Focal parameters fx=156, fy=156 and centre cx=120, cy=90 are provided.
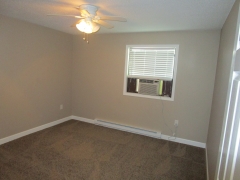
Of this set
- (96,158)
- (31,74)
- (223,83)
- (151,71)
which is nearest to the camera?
(223,83)

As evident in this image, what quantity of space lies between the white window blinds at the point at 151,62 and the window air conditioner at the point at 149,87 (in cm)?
13

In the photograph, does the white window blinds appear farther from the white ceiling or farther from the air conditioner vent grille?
the white ceiling

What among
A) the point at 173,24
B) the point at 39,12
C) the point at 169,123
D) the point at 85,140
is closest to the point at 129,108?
the point at 169,123

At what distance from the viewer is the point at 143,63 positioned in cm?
338

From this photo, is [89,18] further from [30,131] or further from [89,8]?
[30,131]

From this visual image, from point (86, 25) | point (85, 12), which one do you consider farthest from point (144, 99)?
point (85, 12)

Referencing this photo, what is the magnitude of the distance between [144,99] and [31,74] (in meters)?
2.37

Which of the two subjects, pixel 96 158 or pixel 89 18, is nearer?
pixel 89 18

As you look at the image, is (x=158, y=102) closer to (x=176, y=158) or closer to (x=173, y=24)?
(x=176, y=158)

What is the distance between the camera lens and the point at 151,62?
3.31m

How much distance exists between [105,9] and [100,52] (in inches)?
66.6

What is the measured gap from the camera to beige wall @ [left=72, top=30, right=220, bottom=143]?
113 inches

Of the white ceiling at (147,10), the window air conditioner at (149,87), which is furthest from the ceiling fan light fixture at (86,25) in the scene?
the window air conditioner at (149,87)

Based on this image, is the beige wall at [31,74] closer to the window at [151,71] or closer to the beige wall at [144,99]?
the beige wall at [144,99]
